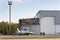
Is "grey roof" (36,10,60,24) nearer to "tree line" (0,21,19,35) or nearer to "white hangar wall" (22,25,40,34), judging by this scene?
"white hangar wall" (22,25,40,34)

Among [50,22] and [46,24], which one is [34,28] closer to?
[46,24]

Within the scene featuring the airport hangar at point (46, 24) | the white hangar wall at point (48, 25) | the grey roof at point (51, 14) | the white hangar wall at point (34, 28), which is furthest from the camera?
the grey roof at point (51, 14)

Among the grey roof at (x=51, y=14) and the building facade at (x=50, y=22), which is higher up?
the grey roof at (x=51, y=14)

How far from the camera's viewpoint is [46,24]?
59250mm

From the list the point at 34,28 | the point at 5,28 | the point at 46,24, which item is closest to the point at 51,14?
the point at 46,24

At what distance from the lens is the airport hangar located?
5892 centimetres

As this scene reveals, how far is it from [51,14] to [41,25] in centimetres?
487

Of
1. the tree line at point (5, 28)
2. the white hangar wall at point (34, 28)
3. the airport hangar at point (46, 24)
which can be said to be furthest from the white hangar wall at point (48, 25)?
the tree line at point (5, 28)

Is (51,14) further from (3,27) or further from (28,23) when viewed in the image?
(3,27)

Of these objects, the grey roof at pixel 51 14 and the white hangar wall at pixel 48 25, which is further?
the grey roof at pixel 51 14

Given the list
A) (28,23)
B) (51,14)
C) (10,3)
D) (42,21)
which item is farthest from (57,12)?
(10,3)

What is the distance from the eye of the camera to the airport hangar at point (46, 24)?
58.9 m

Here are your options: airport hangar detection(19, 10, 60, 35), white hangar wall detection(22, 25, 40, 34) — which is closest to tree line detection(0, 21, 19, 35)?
airport hangar detection(19, 10, 60, 35)

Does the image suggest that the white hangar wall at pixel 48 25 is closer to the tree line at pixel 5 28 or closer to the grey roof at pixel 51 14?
the grey roof at pixel 51 14
